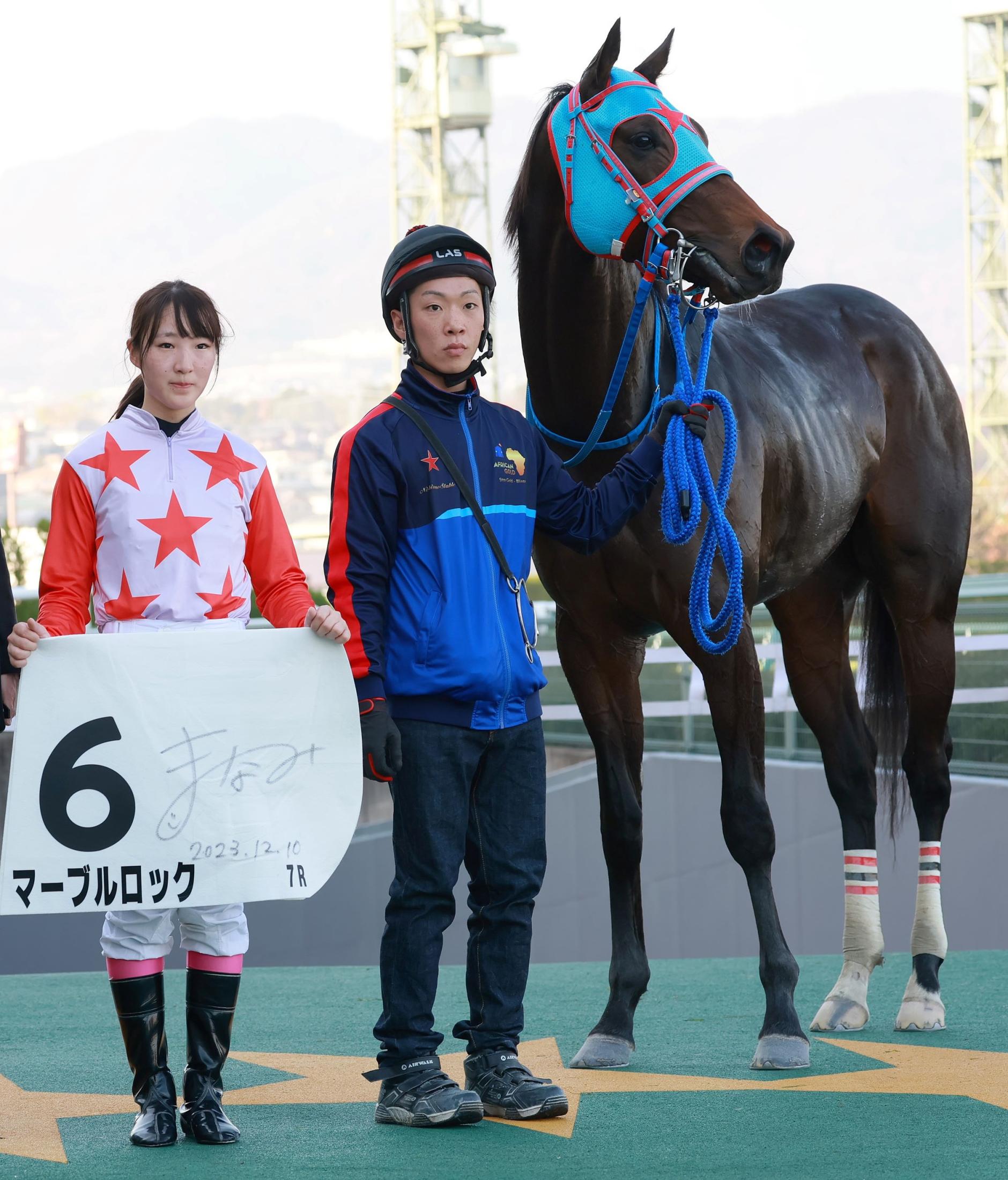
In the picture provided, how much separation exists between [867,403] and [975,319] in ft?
113

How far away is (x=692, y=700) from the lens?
810cm

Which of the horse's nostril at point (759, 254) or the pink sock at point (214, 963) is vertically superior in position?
the horse's nostril at point (759, 254)

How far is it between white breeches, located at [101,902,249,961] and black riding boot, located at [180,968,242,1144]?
5 centimetres

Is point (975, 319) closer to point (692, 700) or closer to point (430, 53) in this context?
point (430, 53)

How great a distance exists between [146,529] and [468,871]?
0.84 m

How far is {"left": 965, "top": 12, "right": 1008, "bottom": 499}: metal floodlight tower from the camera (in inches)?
1405

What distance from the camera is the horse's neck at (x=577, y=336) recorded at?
140 inches

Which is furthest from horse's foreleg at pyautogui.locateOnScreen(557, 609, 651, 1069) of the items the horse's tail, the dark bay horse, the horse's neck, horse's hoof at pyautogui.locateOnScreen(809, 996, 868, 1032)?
the horse's tail

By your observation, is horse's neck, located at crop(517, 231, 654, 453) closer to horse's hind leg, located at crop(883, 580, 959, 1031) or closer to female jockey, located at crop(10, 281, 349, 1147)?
female jockey, located at crop(10, 281, 349, 1147)

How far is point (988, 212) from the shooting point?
35.9m

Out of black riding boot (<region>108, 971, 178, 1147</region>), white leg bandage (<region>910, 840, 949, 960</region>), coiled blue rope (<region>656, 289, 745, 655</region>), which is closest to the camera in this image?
black riding boot (<region>108, 971, 178, 1147</region>)

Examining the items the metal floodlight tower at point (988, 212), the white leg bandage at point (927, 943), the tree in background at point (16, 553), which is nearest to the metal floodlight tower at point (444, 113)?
the metal floodlight tower at point (988, 212)

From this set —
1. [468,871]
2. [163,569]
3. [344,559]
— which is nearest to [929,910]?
[468,871]

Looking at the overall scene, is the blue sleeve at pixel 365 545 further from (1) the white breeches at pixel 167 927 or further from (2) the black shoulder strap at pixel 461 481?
(1) the white breeches at pixel 167 927
